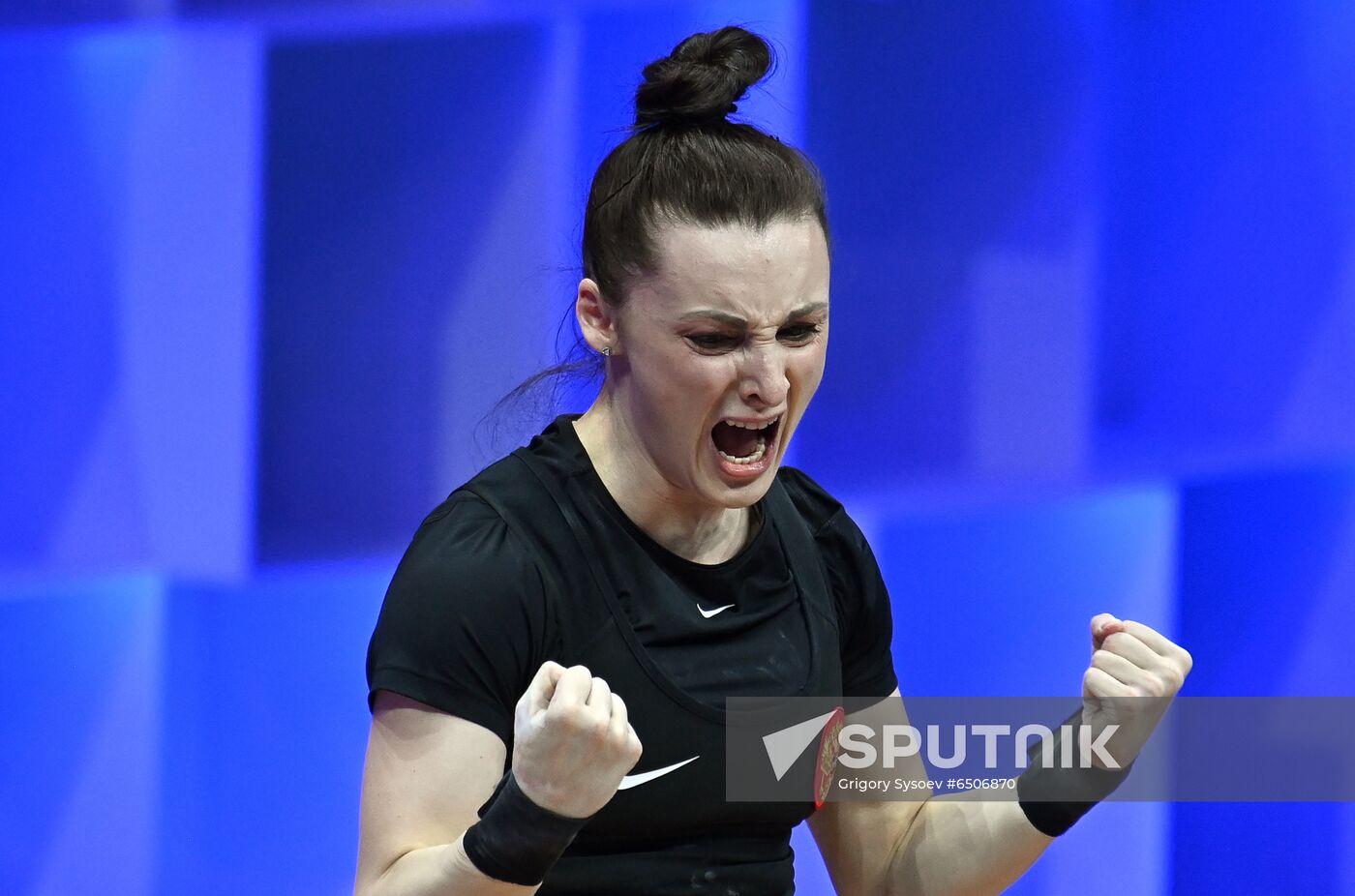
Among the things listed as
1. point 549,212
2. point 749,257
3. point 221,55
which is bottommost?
point 749,257

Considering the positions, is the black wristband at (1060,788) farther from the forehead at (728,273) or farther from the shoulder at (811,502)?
the forehead at (728,273)

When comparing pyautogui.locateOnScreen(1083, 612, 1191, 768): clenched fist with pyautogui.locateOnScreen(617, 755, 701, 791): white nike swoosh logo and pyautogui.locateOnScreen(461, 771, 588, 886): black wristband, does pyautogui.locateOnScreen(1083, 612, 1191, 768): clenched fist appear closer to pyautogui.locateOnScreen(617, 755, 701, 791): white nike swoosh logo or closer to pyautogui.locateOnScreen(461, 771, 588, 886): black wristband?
pyautogui.locateOnScreen(617, 755, 701, 791): white nike swoosh logo

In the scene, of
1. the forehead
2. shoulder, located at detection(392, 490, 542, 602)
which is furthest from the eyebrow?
shoulder, located at detection(392, 490, 542, 602)

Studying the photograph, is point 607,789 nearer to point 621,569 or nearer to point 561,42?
point 621,569

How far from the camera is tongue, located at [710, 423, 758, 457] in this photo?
134cm

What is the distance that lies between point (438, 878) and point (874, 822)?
53 centimetres

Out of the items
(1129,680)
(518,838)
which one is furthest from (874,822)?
(518,838)

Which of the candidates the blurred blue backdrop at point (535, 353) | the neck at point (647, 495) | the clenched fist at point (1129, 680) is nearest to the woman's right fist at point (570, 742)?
the neck at point (647, 495)

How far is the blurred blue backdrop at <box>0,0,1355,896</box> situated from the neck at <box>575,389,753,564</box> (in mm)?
461

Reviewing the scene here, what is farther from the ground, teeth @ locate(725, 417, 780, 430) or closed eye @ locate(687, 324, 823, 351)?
closed eye @ locate(687, 324, 823, 351)

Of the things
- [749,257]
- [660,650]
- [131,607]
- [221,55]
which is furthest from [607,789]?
[221,55]

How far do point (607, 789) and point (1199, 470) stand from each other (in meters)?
1.36

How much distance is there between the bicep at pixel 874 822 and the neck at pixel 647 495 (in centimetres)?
24

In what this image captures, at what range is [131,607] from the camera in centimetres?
191
